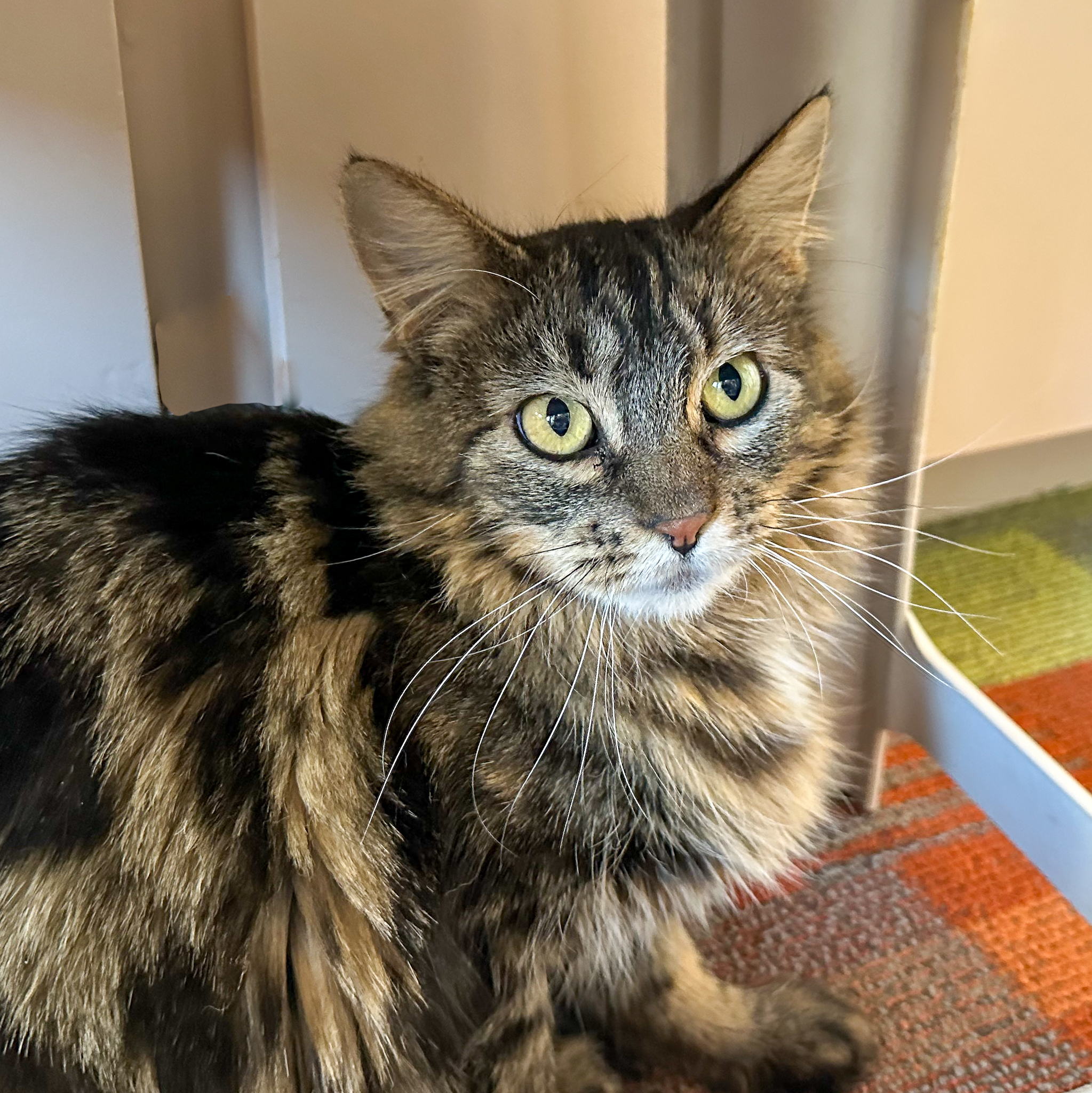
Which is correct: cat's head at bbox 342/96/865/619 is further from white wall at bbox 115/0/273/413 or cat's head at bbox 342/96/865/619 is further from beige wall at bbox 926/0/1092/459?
white wall at bbox 115/0/273/413

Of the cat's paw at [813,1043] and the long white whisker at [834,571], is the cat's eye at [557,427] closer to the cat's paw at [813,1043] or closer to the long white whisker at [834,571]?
the long white whisker at [834,571]

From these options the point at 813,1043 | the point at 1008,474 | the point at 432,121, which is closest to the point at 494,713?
the point at 813,1043

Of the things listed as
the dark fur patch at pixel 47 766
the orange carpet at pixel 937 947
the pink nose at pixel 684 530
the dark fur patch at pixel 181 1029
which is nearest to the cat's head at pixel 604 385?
the pink nose at pixel 684 530

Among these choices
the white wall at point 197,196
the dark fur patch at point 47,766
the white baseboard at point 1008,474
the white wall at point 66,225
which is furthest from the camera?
the white baseboard at point 1008,474

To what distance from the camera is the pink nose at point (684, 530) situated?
888mm

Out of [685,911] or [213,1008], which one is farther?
[685,911]

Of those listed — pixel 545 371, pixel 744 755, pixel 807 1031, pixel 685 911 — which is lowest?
pixel 807 1031

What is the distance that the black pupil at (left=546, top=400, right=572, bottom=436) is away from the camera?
3.10ft

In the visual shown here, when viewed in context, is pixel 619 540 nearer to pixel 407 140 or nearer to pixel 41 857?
pixel 41 857

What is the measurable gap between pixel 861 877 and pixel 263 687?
2.82 ft

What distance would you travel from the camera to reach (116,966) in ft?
2.70

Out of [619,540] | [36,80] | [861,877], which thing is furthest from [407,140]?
[861,877]

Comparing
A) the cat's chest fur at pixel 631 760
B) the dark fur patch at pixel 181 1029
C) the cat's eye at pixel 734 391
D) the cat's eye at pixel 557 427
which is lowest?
the dark fur patch at pixel 181 1029

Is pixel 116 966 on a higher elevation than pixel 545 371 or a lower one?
lower
